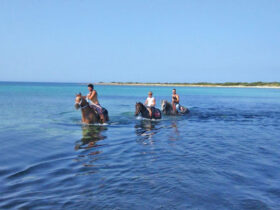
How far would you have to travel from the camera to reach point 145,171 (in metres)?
6.97

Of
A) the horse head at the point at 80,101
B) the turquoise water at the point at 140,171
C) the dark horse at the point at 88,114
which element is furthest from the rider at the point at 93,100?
the turquoise water at the point at 140,171

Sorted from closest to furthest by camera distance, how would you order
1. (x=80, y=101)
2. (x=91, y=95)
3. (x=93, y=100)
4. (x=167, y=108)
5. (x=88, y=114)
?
(x=80, y=101), (x=91, y=95), (x=88, y=114), (x=93, y=100), (x=167, y=108)

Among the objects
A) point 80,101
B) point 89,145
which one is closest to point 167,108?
point 80,101

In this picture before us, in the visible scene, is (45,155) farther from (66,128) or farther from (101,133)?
(66,128)

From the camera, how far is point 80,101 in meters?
13.6

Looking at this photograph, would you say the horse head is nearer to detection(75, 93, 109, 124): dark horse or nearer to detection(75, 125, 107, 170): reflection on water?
detection(75, 93, 109, 124): dark horse

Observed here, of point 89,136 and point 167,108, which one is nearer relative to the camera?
point 89,136

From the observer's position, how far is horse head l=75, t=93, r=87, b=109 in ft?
44.1

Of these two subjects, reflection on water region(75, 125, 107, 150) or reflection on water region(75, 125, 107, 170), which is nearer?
reflection on water region(75, 125, 107, 170)

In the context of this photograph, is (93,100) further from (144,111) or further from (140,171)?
(140,171)

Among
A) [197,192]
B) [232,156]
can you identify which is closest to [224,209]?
[197,192]

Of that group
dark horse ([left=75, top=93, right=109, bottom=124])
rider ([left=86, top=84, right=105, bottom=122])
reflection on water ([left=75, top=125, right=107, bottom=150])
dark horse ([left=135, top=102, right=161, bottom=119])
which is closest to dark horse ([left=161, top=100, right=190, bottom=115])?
dark horse ([left=135, top=102, right=161, bottom=119])

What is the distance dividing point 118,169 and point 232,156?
3.59 m

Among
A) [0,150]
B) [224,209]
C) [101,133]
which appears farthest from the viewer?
[101,133]
